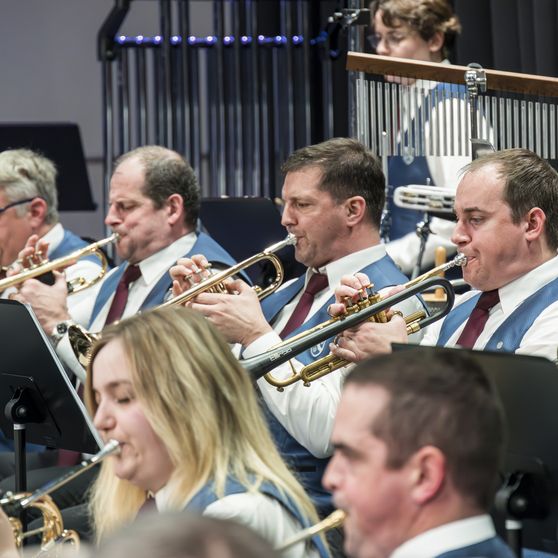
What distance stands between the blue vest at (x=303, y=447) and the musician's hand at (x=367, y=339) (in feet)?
1.12

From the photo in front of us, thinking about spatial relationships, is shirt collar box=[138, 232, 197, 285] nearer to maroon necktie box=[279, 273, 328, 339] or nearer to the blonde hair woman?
maroon necktie box=[279, 273, 328, 339]

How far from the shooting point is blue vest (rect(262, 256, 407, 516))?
3.26 meters

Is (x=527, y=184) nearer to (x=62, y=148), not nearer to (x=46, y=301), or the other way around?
(x=46, y=301)

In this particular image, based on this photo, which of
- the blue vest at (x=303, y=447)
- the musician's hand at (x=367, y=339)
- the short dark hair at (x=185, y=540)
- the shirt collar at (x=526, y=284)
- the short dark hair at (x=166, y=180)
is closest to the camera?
the short dark hair at (x=185, y=540)

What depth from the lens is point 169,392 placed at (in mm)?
2201

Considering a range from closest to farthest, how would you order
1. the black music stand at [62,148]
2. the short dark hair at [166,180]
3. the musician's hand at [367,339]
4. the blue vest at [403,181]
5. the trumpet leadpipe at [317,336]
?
the trumpet leadpipe at [317,336] → the musician's hand at [367,339] → the short dark hair at [166,180] → the blue vest at [403,181] → the black music stand at [62,148]

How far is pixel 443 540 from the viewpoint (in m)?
1.66

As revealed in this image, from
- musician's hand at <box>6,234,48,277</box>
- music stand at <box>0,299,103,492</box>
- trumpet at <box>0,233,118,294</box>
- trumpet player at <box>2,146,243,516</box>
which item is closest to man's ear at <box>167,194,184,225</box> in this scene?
trumpet player at <box>2,146,243,516</box>

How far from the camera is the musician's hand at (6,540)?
2125 millimetres

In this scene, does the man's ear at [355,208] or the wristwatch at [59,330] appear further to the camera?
the wristwatch at [59,330]

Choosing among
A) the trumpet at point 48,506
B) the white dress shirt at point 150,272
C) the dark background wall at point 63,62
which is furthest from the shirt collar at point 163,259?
the dark background wall at point 63,62

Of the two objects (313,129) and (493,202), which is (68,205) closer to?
(313,129)

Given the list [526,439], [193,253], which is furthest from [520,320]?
[193,253]

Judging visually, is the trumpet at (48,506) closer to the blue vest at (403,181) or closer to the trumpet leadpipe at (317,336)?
the trumpet leadpipe at (317,336)
